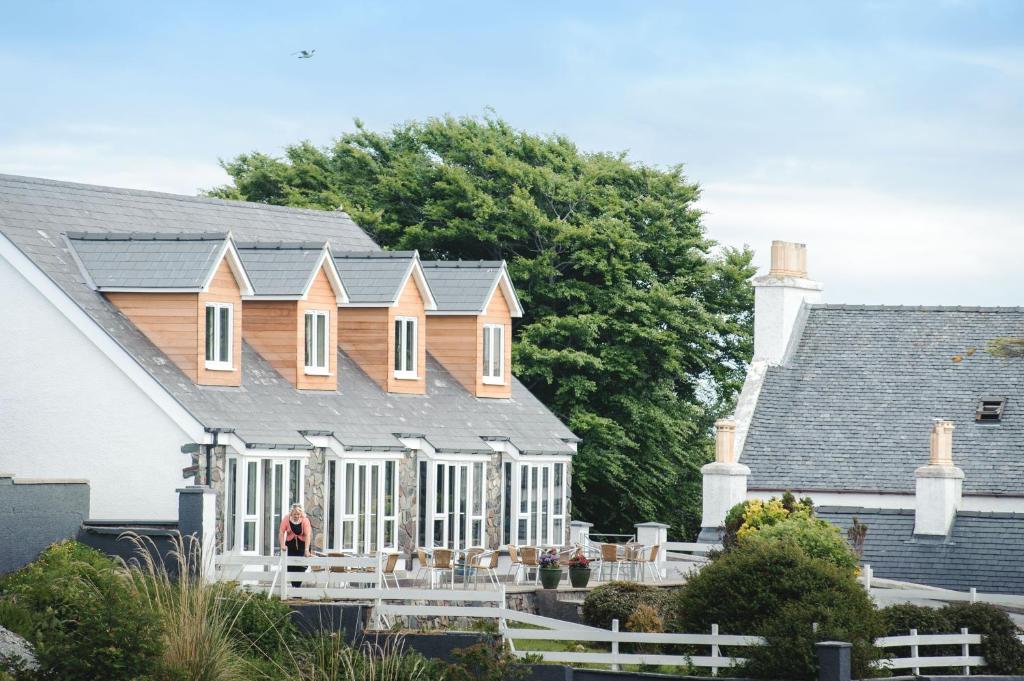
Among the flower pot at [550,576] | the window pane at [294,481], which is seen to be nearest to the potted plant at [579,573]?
the flower pot at [550,576]

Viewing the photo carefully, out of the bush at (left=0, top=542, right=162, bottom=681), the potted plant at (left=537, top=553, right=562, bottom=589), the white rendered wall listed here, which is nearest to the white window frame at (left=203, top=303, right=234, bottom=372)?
the white rendered wall

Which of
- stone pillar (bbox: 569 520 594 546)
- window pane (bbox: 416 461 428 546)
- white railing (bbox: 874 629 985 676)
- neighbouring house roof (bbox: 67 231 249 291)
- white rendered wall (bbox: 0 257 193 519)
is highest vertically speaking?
neighbouring house roof (bbox: 67 231 249 291)

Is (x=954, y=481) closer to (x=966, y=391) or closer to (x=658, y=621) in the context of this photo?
(x=966, y=391)

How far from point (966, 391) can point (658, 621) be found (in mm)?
18595

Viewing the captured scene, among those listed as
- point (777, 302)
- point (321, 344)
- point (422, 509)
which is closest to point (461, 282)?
point (321, 344)

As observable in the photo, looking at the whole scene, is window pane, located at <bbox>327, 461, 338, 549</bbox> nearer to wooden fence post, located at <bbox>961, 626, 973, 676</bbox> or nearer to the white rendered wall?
the white rendered wall

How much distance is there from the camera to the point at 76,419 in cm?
3306

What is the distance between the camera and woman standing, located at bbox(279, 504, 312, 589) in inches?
1209

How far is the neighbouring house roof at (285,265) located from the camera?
3644 centimetres

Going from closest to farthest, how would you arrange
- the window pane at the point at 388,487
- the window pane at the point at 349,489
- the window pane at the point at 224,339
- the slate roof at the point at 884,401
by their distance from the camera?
the window pane at the point at 224,339 → the window pane at the point at 349,489 → the window pane at the point at 388,487 → the slate roof at the point at 884,401

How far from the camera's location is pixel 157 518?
105ft

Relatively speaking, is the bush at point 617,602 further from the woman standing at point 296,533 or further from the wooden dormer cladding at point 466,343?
the wooden dormer cladding at point 466,343

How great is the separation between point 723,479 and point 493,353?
5.75m

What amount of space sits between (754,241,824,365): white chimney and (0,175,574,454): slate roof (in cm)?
710
